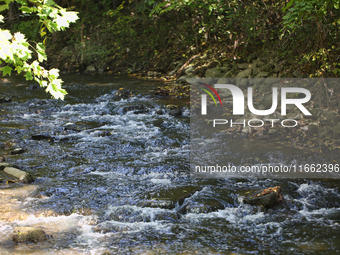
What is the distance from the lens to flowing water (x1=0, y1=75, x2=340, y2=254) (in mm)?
4281

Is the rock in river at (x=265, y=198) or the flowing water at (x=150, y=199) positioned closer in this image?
the flowing water at (x=150, y=199)

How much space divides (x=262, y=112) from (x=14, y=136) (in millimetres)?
6615

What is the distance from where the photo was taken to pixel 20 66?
2.88 metres

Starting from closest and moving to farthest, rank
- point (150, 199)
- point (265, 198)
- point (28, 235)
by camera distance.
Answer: point (28, 235) < point (265, 198) < point (150, 199)

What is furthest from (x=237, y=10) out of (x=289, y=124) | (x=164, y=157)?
(x=164, y=157)

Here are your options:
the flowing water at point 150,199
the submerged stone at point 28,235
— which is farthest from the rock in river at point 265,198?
the submerged stone at point 28,235

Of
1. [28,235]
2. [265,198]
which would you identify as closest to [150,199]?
[265,198]

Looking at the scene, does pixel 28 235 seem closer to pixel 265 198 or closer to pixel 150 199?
pixel 150 199

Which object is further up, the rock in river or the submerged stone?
the rock in river

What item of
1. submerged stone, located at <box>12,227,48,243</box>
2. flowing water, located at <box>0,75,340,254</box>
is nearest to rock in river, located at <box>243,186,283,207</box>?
flowing water, located at <box>0,75,340,254</box>

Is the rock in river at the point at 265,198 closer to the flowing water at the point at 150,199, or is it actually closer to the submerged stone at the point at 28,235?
the flowing water at the point at 150,199

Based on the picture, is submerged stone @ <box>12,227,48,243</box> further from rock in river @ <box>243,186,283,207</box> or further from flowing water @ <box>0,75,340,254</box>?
rock in river @ <box>243,186,283,207</box>

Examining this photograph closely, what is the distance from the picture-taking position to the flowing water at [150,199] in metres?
4.28

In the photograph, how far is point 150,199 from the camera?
5.47m
